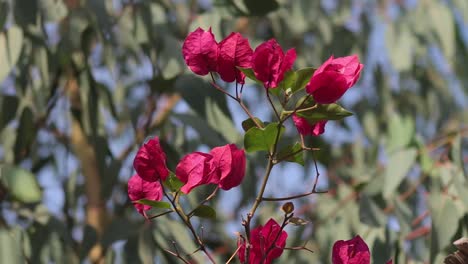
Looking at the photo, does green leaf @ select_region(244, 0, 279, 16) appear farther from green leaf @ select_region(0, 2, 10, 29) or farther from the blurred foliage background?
green leaf @ select_region(0, 2, 10, 29)

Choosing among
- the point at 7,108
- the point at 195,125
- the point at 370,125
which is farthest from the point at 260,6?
the point at 370,125

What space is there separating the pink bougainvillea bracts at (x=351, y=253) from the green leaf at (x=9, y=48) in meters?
0.83

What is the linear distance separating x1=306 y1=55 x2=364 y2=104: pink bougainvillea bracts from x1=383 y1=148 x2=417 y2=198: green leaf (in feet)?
2.91

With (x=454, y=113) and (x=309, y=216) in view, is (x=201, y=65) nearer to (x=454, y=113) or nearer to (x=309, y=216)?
(x=309, y=216)

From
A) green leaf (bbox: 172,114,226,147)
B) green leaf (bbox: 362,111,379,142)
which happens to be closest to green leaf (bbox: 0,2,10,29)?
green leaf (bbox: 172,114,226,147)

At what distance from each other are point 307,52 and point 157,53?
2.70 feet

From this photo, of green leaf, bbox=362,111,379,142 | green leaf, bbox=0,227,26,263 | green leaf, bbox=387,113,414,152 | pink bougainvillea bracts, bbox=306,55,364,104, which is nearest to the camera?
pink bougainvillea bracts, bbox=306,55,364,104

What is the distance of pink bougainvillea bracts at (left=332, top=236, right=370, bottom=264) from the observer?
79 cm

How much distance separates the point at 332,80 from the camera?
757 millimetres

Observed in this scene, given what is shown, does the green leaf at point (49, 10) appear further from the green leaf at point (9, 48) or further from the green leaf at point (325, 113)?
the green leaf at point (325, 113)

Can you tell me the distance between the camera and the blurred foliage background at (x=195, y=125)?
1.49 metres

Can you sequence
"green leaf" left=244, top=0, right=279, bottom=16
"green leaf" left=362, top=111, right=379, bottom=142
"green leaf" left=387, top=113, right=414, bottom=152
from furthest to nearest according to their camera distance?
"green leaf" left=362, top=111, right=379, bottom=142, "green leaf" left=387, top=113, right=414, bottom=152, "green leaf" left=244, top=0, right=279, bottom=16

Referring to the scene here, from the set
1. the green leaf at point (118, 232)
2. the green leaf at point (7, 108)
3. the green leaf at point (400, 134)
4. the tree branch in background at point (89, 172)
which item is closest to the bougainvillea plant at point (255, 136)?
the green leaf at point (118, 232)

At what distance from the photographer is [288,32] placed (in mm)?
2283
